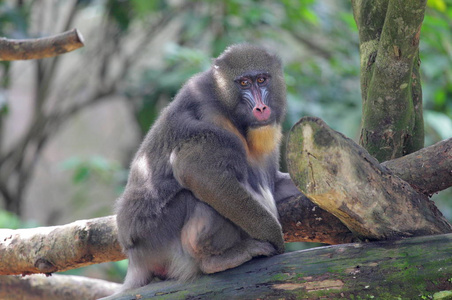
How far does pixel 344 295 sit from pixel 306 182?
0.60m

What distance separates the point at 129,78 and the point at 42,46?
20.8 feet

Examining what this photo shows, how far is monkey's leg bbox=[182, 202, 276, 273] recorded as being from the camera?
3252 mm

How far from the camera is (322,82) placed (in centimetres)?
851

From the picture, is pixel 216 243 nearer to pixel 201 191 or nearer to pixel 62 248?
pixel 201 191

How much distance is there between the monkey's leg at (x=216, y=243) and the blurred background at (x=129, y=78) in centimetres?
376

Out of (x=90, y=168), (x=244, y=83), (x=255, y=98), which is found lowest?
(x=90, y=168)

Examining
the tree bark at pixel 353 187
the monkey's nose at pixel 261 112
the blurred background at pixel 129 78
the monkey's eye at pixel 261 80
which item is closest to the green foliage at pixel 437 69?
the blurred background at pixel 129 78

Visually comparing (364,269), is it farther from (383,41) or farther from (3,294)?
(3,294)

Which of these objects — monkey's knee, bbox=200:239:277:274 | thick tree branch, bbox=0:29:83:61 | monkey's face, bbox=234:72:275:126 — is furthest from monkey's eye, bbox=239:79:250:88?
thick tree branch, bbox=0:29:83:61

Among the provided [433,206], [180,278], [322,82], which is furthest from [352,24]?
[180,278]

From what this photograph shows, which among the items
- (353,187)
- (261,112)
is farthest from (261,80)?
(353,187)

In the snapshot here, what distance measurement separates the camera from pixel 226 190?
3354 mm

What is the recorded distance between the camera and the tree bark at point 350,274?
2.58m

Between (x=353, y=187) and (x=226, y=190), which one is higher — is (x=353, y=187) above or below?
above
